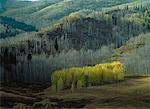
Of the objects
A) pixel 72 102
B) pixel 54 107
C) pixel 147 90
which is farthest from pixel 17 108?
pixel 147 90

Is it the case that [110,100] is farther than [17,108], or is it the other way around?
[110,100]

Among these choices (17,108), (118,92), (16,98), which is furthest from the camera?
(118,92)

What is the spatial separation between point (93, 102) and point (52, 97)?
79.7ft

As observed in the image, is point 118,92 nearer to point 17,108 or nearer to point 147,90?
point 147,90

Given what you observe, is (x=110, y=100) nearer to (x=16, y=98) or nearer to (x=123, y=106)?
(x=123, y=106)

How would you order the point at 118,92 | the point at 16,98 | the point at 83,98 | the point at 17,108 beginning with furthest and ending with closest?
1. the point at 118,92
2. the point at 83,98
3. the point at 16,98
4. the point at 17,108

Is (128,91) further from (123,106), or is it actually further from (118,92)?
(123,106)

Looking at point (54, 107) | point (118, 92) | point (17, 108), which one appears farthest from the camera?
point (118, 92)

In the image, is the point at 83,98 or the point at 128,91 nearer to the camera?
the point at 83,98

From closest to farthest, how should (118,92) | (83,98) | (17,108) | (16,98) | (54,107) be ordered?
(17,108)
(54,107)
(16,98)
(83,98)
(118,92)

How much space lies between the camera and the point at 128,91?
198375 mm

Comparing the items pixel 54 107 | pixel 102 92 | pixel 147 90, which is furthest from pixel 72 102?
pixel 147 90

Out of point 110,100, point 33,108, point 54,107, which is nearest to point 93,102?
point 110,100

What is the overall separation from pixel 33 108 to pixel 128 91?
70.3 m
